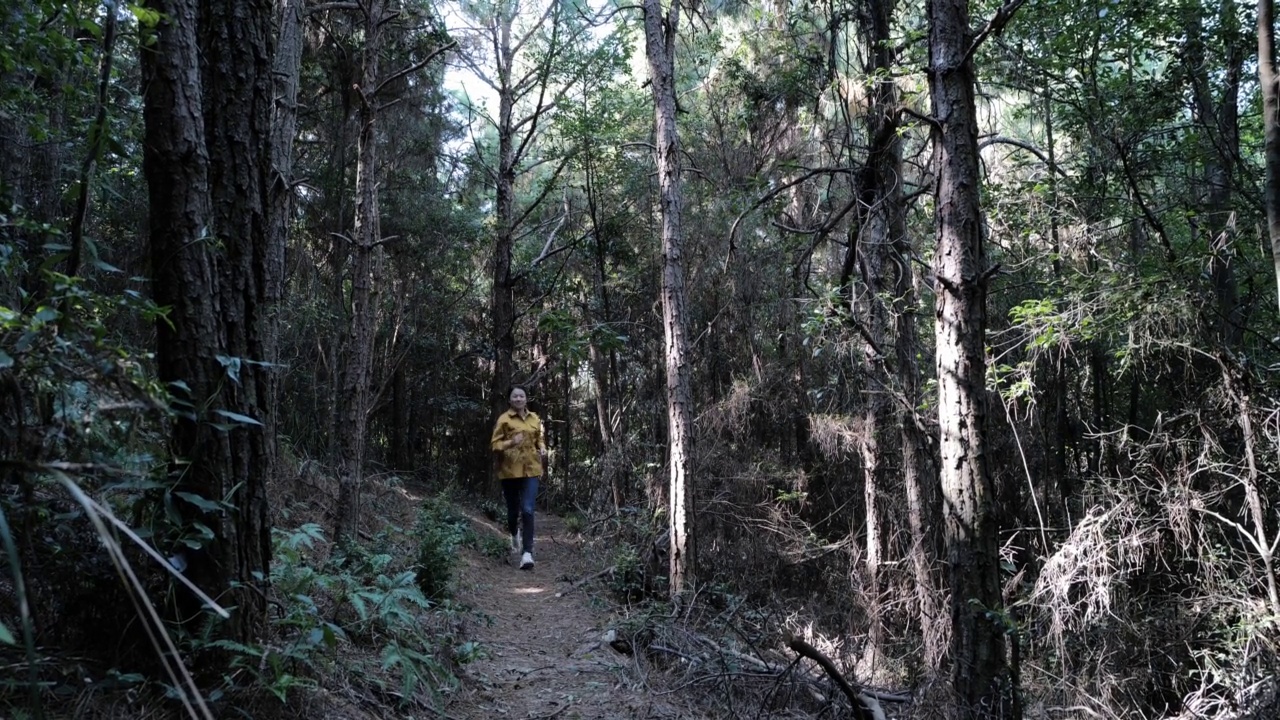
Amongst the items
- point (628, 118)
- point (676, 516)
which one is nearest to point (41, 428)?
point (676, 516)

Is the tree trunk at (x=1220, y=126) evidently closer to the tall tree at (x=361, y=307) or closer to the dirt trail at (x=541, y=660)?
the dirt trail at (x=541, y=660)

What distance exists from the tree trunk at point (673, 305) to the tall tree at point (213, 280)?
16.2 ft

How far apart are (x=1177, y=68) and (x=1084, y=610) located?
5.64 meters

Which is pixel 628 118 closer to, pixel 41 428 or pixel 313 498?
pixel 313 498

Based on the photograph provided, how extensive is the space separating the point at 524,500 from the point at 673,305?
2.82m

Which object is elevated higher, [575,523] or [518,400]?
[518,400]

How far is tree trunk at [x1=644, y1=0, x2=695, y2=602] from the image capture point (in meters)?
7.76

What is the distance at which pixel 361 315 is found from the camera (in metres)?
7.31

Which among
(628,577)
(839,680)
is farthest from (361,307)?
(839,680)

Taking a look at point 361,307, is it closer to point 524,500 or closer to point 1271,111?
point 524,500

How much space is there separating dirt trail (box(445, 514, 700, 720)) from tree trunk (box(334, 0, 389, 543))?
1.31 m

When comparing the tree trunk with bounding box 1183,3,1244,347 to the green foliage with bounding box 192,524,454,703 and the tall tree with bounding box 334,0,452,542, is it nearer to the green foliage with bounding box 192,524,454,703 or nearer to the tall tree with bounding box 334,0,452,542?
the green foliage with bounding box 192,524,454,703

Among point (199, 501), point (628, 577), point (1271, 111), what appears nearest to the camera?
point (199, 501)

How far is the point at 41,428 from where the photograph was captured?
1963mm
